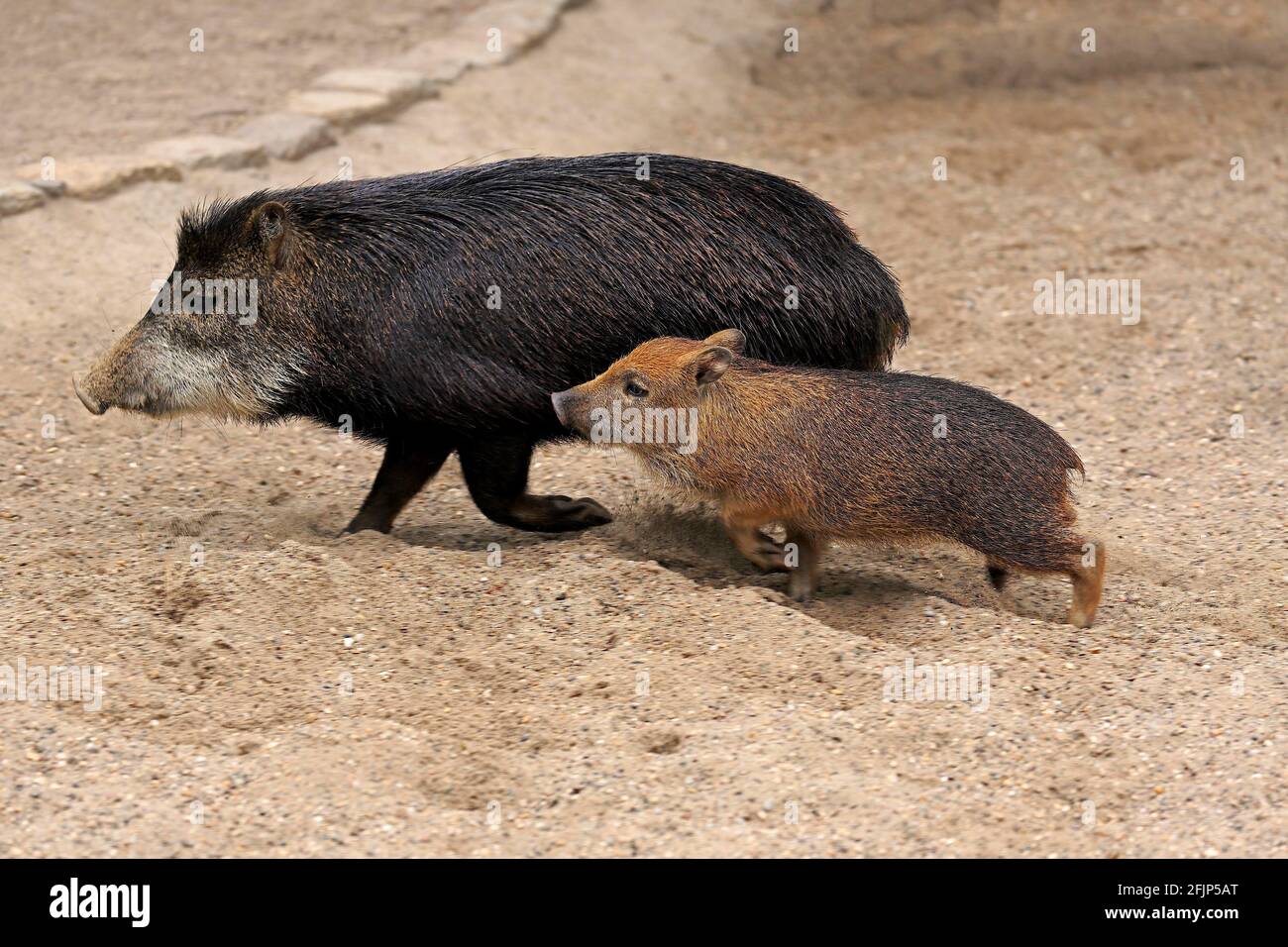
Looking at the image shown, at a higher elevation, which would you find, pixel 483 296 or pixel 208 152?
pixel 208 152

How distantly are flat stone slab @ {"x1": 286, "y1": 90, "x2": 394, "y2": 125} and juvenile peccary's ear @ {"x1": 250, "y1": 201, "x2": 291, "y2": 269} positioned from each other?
13.8 ft

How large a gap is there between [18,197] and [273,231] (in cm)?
309

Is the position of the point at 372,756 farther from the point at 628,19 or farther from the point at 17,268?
the point at 628,19

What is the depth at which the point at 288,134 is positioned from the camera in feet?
29.5

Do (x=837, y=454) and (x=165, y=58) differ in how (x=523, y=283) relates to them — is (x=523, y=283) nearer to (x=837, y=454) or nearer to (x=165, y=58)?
(x=837, y=454)

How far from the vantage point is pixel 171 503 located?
19.8 ft

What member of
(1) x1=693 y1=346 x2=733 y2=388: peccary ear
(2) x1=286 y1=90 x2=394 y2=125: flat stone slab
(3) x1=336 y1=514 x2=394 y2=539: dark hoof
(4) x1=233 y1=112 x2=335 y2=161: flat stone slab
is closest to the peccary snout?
(3) x1=336 y1=514 x2=394 y2=539: dark hoof

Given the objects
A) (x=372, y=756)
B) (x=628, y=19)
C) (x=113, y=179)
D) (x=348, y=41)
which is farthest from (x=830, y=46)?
(x=372, y=756)

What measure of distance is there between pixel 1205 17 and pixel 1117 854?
9.15 m

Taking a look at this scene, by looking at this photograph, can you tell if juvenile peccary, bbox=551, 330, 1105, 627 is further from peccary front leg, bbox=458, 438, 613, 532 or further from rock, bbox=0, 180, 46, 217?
rock, bbox=0, 180, 46, 217

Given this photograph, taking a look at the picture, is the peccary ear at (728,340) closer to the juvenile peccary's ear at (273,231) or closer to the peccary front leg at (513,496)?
the peccary front leg at (513,496)

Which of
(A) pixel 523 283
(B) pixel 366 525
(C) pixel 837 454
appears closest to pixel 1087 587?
(C) pixel 837 454

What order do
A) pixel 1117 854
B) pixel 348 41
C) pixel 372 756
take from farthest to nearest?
1. pixel 348 41
2. pixel 372 756
3. pixel 1117 854

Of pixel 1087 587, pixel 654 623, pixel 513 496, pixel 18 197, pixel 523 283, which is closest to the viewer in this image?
pixel 654 623
